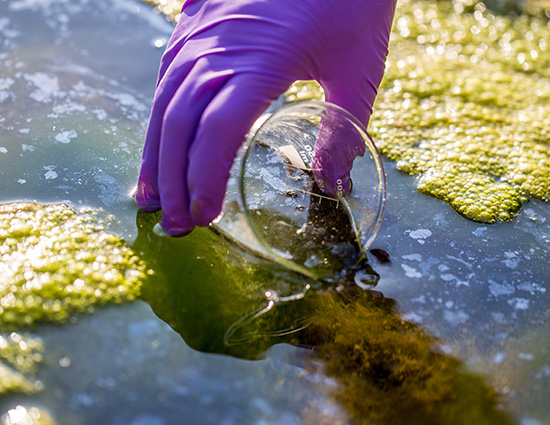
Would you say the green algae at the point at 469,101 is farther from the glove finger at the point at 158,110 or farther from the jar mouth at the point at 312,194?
the glove finger at the point at 158,110

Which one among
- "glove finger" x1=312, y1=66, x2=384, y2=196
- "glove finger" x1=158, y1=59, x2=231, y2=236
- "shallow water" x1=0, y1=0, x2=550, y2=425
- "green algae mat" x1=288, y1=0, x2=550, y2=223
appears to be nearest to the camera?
"shallow water" x1=0, y1=0, x2=550, y2=425

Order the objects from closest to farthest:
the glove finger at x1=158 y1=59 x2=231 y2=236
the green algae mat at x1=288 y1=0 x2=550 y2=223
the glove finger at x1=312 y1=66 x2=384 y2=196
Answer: the glove finger at x1=158 y1=59 x2=231 y2=236
the glove finger at x1=312 y1=66 x2=384 y2=196
the green algae mat at x1=288 y1=0 x2=550 y2=223

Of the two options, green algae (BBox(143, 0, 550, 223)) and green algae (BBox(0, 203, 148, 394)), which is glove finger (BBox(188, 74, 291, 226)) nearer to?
green algae (BBox(0, 203, 148, 394))

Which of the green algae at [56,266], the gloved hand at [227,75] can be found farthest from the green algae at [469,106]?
the green algae at [56,266]

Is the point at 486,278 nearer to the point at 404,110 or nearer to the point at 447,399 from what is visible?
the point at 447,399

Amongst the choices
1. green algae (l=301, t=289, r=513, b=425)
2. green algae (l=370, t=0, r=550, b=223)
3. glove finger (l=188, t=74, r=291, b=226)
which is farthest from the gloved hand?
green algae (l=370, t=0, r=550, b=223)

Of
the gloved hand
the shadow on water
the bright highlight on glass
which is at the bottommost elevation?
the shadow on water

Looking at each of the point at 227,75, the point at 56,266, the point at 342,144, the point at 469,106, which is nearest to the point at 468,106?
the point at 469,106
